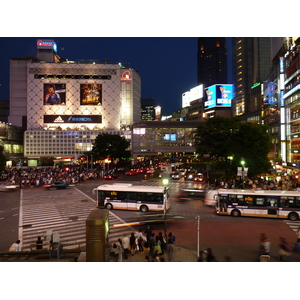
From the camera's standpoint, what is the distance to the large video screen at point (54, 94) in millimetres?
92938

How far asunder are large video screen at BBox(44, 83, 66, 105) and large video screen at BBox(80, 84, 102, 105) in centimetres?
595

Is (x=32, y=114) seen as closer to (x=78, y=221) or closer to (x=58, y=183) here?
(x=58, y=183)

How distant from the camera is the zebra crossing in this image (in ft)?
52.4

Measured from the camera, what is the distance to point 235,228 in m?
17.6

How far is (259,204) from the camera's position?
808 inches

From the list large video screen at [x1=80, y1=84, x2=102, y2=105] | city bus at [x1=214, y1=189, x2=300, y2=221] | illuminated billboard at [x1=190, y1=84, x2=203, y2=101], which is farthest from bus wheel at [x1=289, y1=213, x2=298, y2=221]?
illuminated billboard at [x1=190, y1=84, x2=203, y2=101]

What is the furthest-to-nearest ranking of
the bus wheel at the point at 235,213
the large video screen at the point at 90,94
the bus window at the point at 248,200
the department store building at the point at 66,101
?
1. the large video screen at the point at 90,94
2. the department store building at the point at 66,101
3. the bus wheel at the point at 235,213
4. the bus window at the point at 248,200

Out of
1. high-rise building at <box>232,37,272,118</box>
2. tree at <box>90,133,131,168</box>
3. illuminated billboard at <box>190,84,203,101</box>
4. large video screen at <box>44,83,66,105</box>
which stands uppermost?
high-rise building at <box>232,37,272,118</box>

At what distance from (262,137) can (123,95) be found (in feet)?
260

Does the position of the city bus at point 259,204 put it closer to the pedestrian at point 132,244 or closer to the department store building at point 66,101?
Result: the pedestrian at point 132,244

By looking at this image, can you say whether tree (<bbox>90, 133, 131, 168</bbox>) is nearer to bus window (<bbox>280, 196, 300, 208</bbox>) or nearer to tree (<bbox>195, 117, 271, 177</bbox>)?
tree (<bbox>195, 117, 271, 177</bbox>)

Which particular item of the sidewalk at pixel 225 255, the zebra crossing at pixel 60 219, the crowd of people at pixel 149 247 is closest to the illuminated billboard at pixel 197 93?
the zebra crossing at pixel 60 219

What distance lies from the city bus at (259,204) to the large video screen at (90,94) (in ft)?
264

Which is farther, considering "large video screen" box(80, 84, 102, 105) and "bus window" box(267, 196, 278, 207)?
"large video screen" box(80, 84, 102, 105)
